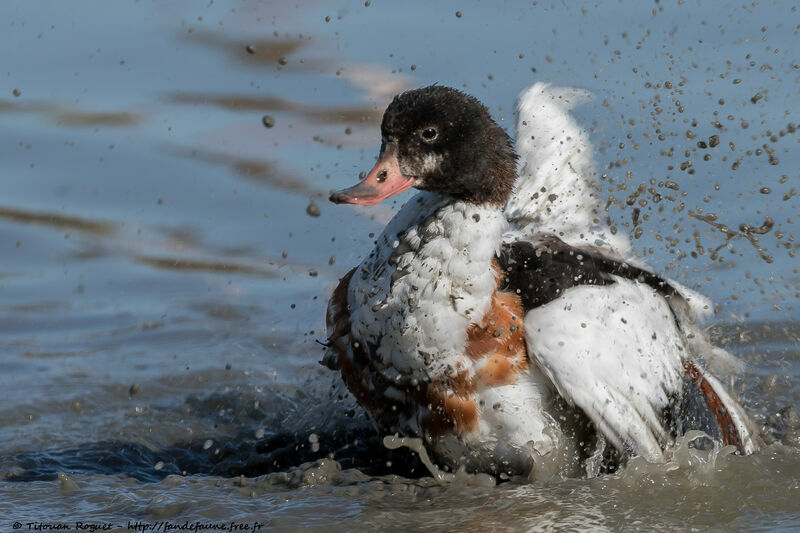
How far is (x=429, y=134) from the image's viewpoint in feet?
15.6

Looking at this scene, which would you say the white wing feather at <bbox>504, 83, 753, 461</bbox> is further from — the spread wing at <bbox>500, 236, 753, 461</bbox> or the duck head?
the duck head

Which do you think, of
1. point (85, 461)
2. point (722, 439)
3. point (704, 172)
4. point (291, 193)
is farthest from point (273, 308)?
point (722, 439)

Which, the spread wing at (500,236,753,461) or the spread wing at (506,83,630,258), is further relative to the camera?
the spread wing at (506,83,630,258)

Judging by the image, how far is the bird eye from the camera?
4.76m

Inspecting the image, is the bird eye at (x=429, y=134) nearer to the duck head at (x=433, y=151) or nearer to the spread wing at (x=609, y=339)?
the duck head at (x=433, y=151)

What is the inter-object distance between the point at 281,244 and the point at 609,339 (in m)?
3.89

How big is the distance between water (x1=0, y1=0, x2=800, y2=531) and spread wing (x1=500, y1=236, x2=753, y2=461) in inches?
9.1

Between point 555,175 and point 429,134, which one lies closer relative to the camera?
point 429,134

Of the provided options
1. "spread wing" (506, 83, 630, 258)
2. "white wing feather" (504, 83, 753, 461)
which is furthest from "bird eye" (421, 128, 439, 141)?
"spread wing" (506, 83, 630, 258)

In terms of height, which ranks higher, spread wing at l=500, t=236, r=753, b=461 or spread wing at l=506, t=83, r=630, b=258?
spread wing at l=506, t=83, r=630, b=258

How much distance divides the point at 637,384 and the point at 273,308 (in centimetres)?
356

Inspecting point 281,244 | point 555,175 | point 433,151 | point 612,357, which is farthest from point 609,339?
point 281,244

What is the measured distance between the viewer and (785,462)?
16.4 ft

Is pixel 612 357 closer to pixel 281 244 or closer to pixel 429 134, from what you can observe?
pixel 429 134
